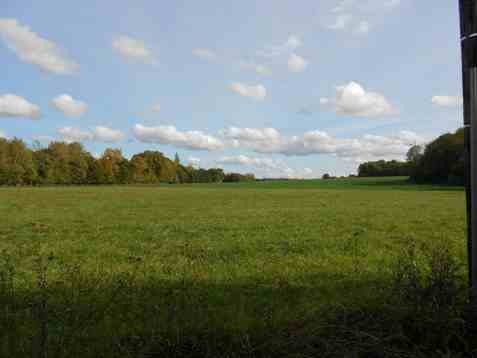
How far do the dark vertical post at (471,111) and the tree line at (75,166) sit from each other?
89.5 metres

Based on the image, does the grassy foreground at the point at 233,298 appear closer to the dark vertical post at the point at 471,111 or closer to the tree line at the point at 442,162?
the dark vertical post at the point at 471,111

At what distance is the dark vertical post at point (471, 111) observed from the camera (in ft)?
10.1

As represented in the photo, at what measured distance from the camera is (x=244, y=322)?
12.1ft

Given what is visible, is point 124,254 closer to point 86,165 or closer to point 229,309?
point 229,309

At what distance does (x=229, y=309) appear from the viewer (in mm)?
4152

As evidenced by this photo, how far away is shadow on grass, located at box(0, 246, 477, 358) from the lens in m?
2.81

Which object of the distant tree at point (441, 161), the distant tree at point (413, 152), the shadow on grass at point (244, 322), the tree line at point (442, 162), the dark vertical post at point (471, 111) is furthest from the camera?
the distant tree at point (413, 152)

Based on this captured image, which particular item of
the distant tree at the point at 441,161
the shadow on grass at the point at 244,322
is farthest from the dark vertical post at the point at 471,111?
the distant tree at the point at 441,161

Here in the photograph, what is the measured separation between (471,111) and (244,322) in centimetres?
334

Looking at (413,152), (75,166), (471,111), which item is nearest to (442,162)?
(413,152)

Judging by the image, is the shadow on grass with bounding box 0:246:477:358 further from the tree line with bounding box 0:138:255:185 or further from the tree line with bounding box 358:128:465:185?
the tree line with bounding box 0:138:255:185

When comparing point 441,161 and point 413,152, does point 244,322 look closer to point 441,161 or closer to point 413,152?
point 441,161

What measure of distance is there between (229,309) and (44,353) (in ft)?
6.94

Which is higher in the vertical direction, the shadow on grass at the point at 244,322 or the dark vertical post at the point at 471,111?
the dark vertical post at the point at 471,111
